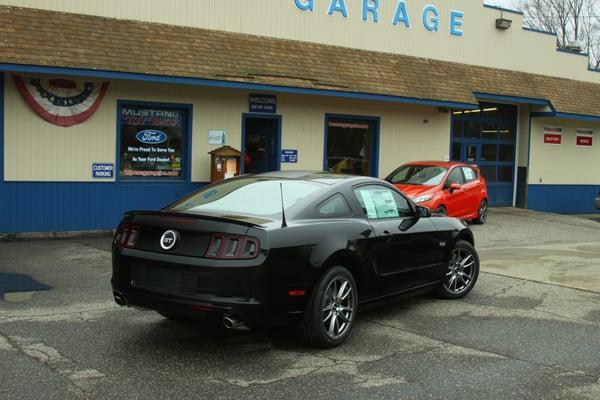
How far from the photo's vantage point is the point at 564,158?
71.4 ft

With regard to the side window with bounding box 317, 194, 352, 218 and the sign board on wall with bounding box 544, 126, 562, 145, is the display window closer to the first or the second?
the side window with bounding box 317, 194, 352, 218

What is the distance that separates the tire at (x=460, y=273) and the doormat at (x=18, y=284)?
4.82 meters

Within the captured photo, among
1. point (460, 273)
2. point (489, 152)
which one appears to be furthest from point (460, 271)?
point (489, 152)

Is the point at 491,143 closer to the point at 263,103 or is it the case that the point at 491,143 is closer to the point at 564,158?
the point at 564,158

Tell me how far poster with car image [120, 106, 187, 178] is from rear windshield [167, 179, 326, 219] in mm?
7408

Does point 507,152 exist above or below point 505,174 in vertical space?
above

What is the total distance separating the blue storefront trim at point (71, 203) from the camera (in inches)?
473

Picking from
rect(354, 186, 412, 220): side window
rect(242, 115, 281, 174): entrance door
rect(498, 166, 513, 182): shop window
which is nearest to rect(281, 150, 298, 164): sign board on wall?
rect(242, 115, 281, 174): entrance door

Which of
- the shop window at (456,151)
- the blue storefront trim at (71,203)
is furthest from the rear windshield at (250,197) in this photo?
the shop window at (456,151)

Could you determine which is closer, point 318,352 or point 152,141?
point 318,352

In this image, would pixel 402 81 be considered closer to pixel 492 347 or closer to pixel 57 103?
pixel 57 103

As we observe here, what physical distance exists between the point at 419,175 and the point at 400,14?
5.07 meters

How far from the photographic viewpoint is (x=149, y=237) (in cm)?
543

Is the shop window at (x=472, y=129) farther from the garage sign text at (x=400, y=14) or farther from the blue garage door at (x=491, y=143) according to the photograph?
the garage sign text at (x=400, y=14)
